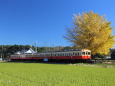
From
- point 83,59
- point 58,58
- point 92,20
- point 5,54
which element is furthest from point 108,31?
point 5,54

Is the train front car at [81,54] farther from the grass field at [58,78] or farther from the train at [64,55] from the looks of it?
the grass field at [58,78]

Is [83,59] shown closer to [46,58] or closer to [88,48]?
[88,48]

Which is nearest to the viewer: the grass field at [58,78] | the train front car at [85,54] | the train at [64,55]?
the grass field at [58,78]

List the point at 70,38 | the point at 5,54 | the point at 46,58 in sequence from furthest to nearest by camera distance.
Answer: the point at 5,54, the point at 46,58, the point at 70,38

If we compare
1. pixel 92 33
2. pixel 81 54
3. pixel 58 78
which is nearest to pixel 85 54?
pixel 81 54

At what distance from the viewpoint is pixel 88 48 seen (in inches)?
1278

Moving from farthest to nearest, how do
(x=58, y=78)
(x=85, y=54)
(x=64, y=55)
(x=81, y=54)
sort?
(x=64, y=55) < (x=85, y=54) < (x=81, y=54) < (x=58, y=78)

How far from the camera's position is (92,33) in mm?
31250

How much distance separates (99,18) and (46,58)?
17858mm

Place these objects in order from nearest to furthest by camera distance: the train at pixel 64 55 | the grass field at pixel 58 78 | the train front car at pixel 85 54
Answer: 1. the grass field at pixel 58 78
2. the train front car at pixel 85 54
3. the train at pixel 64 55

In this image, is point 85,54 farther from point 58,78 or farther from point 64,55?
point 58,78

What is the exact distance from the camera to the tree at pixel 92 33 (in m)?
30.9

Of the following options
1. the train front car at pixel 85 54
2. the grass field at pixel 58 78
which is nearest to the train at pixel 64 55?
the train front car at pixel 85 54

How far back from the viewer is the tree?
101 feet
